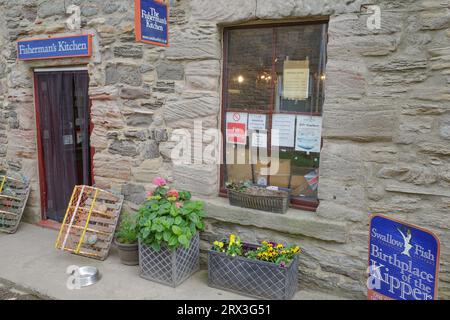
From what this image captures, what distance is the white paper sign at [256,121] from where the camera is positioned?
3859mm

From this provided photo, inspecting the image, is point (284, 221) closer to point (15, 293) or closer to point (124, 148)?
point (124, 148)

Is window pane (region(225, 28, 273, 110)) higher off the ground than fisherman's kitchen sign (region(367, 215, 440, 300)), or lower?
higher

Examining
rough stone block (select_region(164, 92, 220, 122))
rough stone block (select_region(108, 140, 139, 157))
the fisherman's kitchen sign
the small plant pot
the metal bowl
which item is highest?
rough stone block (select_region(164, 92, 220, 122))

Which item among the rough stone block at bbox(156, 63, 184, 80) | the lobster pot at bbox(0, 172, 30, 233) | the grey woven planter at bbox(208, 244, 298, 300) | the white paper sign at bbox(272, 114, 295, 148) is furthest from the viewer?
the lobster pot at bbox(0, 172, 30, 233)

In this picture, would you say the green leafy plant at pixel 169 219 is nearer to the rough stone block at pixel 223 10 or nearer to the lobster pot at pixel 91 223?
the lobster pot at pixel 91 223

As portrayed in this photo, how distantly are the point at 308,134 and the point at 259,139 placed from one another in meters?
0.50

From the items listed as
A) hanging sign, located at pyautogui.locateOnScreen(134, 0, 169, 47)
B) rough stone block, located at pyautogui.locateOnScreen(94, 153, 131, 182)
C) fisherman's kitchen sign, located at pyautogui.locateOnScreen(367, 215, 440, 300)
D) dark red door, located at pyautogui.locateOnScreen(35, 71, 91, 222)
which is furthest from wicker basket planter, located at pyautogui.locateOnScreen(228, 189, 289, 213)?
dark red door, located at pyautogui.locateOnScreen(35, 71, 91, 222)

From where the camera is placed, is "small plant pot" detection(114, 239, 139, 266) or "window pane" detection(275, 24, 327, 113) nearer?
"window pane" detection(275, 24, 327, 113)

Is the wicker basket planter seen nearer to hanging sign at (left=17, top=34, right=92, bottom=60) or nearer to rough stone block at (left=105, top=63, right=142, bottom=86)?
rough stone block at (left=105, top=63, right=142, bottom=86)

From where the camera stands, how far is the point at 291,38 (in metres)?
3.63

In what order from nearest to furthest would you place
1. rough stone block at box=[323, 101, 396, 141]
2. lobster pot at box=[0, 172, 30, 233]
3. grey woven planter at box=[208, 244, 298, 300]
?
rough stone block at box=[323, 101, 396, 141] → grey woven planter at box=[208, 244, 298, 300] → lobster pot at box=[0, 172, 30, 233]

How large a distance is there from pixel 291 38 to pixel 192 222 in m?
1.92

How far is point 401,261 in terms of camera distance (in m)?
2.34

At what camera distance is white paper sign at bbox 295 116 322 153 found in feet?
11.9
